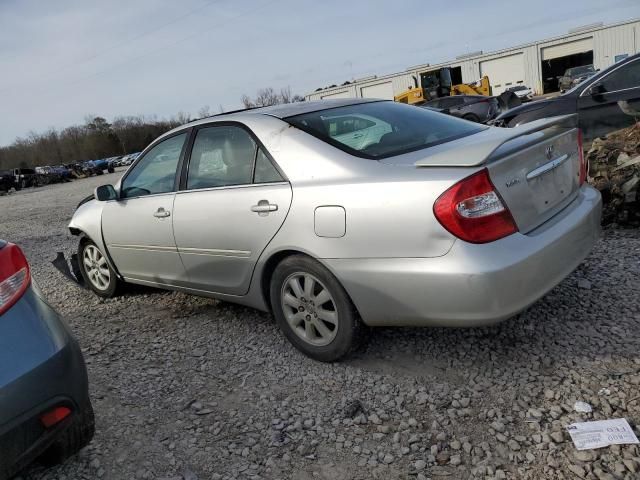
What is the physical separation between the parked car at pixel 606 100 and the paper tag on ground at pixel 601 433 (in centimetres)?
582

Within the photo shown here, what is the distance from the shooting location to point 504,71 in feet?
176

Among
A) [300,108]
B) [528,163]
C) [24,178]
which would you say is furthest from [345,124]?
[24,178]

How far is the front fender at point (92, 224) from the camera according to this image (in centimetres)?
468

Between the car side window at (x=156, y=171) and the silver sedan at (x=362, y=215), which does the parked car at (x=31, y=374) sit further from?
the car side window at (x=156, y=171)

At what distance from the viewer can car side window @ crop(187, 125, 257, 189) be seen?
3.44 m

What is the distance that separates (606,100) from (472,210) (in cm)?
579

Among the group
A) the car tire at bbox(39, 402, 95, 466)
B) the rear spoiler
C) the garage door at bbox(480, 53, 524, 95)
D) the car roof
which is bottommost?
the garage door at bbox(480, 53, 524, 95)

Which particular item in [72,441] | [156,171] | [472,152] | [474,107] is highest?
[156,171]

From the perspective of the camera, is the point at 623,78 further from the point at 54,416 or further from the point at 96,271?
the point at 54,416

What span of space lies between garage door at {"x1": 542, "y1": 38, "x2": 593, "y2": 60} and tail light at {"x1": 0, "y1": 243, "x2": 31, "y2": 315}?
57204 mm

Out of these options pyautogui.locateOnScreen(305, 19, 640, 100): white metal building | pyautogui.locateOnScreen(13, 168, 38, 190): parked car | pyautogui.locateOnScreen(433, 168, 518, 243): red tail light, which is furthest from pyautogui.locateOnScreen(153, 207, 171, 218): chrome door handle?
pyautogui.locateOnScreen(305, 19, 640, 100): white metal building

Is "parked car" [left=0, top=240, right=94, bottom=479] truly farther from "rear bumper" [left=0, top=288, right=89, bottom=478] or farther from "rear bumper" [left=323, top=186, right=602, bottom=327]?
"rear bumper" [left=323, top=186, right=602, bottom=327]

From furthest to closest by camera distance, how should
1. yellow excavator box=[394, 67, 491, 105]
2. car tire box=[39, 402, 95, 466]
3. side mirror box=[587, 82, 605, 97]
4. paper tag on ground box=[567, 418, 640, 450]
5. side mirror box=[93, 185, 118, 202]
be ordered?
yellow excavator box=[394, 67, 491, 105], side mirror box=[587, 82, 605, 97], side mirror box=[93, 185, 118, 202], car tire box=[39, 402, 95, 466], paper tag on ground box=[567, 418, 640, 450]

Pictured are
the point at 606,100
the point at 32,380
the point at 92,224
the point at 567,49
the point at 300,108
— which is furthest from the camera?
the point at 567,49
